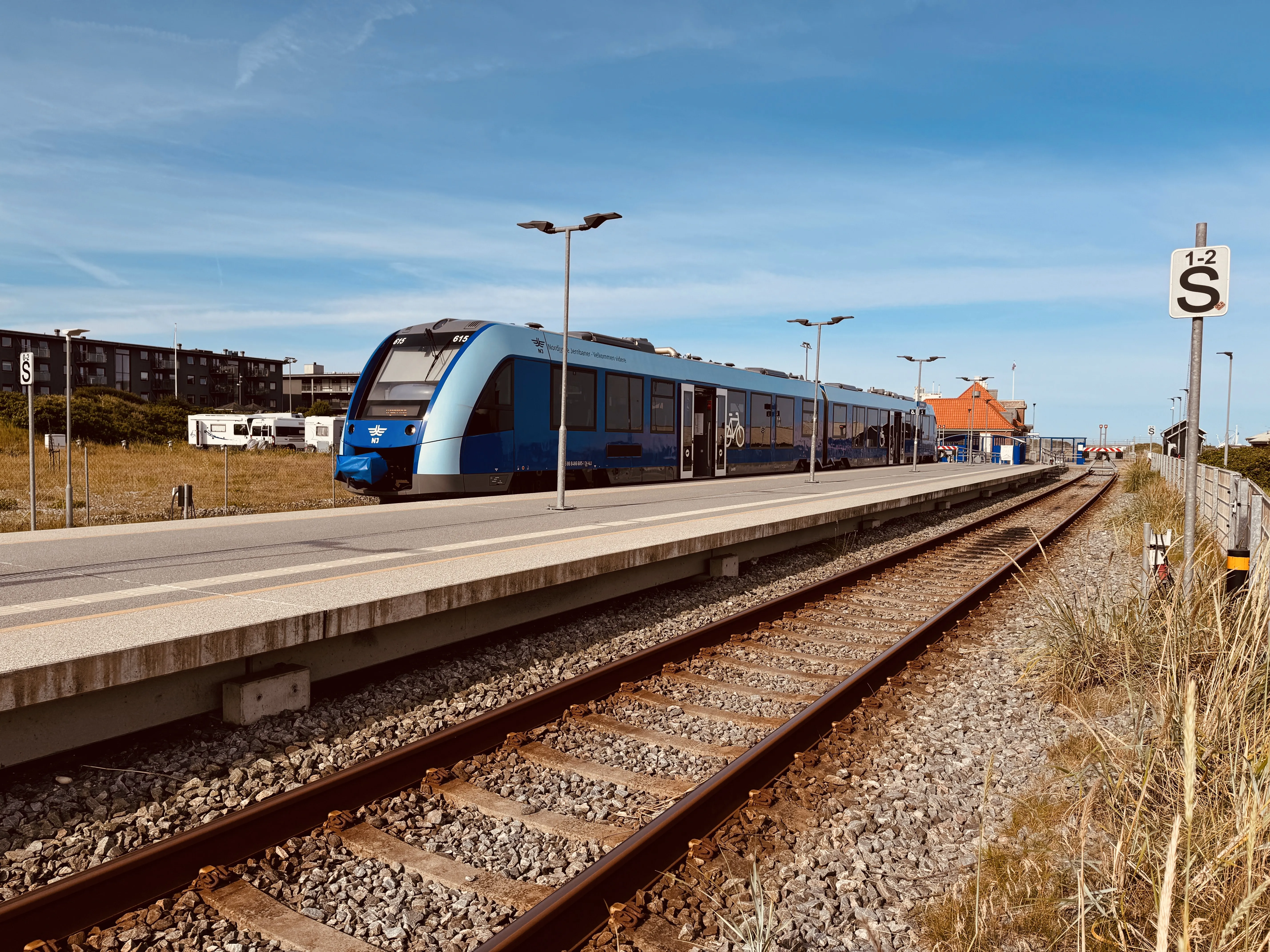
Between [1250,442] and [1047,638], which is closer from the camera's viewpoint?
[1047,638]

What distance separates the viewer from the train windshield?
548 inches

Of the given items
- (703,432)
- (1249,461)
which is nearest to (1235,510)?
(703,432)

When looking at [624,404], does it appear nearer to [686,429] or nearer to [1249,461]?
[686,429]

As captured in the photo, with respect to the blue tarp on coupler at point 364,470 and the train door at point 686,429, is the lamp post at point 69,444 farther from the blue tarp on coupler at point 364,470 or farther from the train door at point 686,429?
the train door at point 686,429

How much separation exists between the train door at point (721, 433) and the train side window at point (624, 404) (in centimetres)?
383

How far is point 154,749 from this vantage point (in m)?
4.69

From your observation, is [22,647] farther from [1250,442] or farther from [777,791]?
[1250,442]

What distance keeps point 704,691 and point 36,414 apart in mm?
51986

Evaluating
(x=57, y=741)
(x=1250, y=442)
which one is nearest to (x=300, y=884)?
(x=57, y=741)

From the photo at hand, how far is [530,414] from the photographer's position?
15180 millimetres

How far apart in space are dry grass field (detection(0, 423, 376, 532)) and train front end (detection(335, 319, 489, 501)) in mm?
1496

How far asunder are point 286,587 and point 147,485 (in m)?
21.0

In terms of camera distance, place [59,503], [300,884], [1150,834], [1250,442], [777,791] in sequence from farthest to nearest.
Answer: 1. [1250,442]
2. [59,503]
3. [777,791]
4. [300,884]
5. [1150,834]

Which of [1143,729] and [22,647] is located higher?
[22,647]
